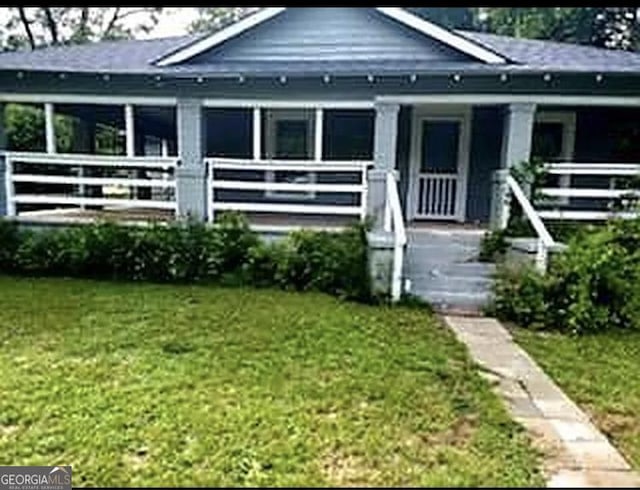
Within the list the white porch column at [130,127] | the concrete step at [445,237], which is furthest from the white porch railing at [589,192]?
the white porch column at [130,127]

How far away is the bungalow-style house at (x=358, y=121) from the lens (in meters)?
9.22

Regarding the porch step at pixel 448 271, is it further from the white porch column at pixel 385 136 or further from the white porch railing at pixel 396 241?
the white porch column at pixel 385 136

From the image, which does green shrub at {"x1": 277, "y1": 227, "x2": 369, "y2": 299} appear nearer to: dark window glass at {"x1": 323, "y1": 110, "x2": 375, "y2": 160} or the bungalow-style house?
the bungalow-style house

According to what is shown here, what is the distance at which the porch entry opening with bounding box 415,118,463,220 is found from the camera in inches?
451

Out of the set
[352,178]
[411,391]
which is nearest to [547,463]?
[411,391]

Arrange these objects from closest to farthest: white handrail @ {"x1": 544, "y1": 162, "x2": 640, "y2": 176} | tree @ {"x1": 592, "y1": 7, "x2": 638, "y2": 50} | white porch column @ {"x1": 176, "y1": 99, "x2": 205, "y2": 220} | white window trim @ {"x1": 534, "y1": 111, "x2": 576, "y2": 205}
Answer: white handrail @ {"x1": 544, "y1": 162, "x2": 640, "y2": 176} → white porch column @ {"x1": 176, "y1": 99, "x2": 205, "y2": 220} → white window trim @ {"x1": 534, "y1": 111, "x2": 576, "y2": 205} → tree @ {"x1": 592, "y1": 7, "x2": 638, "y2": 50}

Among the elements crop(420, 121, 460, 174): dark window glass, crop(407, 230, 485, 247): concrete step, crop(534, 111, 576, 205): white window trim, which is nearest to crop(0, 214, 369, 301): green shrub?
crop(407, 230, 485, 247): concrete step

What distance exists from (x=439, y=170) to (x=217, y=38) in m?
4.78

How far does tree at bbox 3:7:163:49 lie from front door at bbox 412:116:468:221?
Result: 23.4m

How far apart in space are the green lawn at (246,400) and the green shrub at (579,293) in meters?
1.22

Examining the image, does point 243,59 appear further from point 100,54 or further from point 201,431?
point 201,431

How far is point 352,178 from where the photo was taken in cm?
1156

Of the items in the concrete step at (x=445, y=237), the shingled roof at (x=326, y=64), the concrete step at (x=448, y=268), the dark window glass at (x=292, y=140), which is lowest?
the concrete step at (x=448, y=268)

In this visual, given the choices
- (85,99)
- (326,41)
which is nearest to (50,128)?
(85,99)
